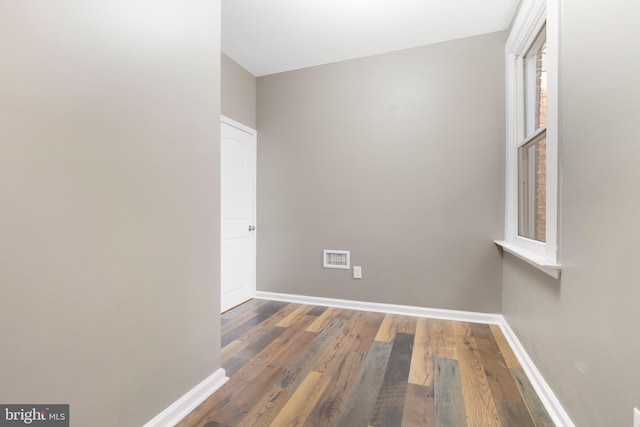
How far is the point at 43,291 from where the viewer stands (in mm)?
976

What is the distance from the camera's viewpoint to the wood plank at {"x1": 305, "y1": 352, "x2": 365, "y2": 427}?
4.79 ft

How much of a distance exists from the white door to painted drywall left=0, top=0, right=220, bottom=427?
1348 millimetres

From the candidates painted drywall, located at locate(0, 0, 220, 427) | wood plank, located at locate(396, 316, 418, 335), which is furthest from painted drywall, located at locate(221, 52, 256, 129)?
wood plank, located at locate(396, 316, 418, 335)

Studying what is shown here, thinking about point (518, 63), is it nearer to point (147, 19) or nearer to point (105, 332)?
point (147, 19)

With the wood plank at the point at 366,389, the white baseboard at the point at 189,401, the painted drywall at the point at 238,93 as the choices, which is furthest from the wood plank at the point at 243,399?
the painted drywall at the point at 238,93

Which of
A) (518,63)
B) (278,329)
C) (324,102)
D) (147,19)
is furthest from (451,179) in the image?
(147,19)

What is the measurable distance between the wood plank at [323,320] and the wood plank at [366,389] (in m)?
0.54

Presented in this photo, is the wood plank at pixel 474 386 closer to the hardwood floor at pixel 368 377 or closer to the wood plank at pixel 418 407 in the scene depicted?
the hardwood floor at pixel 368 377

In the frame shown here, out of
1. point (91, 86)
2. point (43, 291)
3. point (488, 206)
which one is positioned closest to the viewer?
point (43, 291)

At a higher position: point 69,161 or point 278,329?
point 69,161

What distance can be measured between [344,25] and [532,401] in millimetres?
2931

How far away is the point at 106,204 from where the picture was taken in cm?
115

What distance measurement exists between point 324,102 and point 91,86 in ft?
7.77

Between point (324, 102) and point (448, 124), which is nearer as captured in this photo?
point (448, 124)
